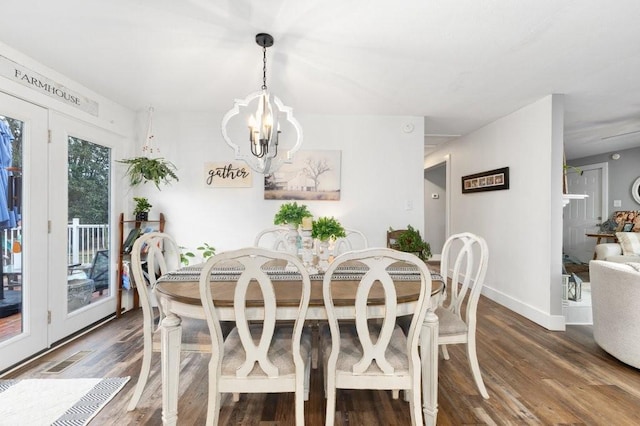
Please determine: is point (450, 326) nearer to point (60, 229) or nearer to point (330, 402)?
point (330, 402)

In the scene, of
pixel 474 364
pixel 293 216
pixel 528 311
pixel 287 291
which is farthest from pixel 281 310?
pixel 528 311

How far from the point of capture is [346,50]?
2146mm

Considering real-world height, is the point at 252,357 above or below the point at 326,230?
below

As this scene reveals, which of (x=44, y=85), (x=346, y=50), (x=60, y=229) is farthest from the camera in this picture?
(x=60, y=229)

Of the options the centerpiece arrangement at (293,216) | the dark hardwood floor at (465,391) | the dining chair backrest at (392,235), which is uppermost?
the centerpiece arrangement at (293,216)

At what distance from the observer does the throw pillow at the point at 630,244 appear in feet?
13.6

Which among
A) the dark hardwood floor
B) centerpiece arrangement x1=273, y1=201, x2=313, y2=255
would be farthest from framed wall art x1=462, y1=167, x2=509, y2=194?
centerpiece arrangement x1=273, y1=201, x2=313, y2=255

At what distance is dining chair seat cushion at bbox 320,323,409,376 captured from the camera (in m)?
1.41

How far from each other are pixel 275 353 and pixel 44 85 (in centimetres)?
288

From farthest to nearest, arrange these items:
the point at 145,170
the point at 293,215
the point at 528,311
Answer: the point at 528,311 → the point at 145,170 → the point at 293,215

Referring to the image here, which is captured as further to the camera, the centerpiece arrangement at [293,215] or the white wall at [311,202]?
the white wall at [311,202]

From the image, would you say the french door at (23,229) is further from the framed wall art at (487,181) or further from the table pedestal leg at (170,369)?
the framed wall art at (487,181)

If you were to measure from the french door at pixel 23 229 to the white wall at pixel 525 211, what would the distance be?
4.65 metres

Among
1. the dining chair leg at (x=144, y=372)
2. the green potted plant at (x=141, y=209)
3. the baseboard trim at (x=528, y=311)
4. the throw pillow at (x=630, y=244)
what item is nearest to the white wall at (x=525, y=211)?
the baseboard trim at (x=528, y=311)
